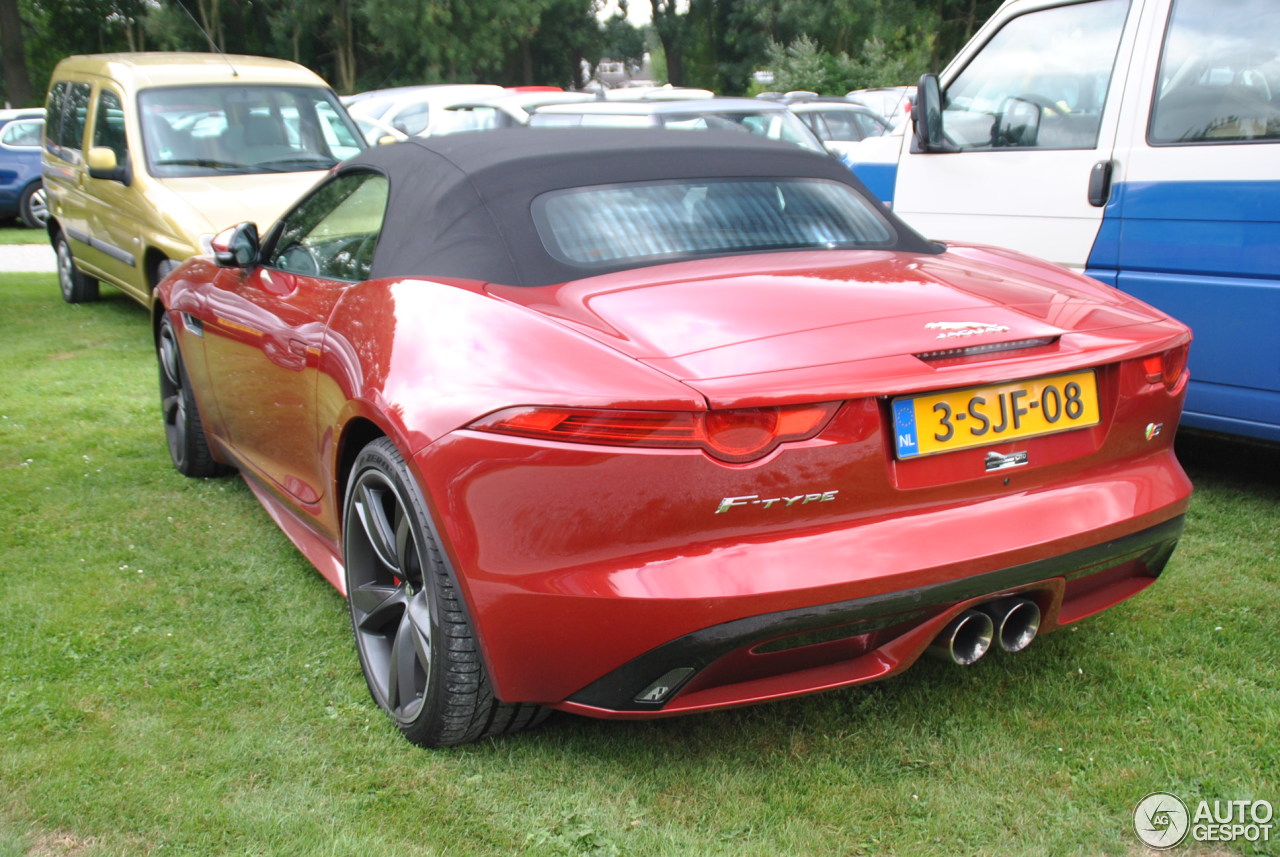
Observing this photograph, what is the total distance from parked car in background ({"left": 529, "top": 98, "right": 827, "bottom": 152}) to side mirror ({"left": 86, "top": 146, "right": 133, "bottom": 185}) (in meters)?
3.91

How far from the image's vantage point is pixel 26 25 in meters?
38.7

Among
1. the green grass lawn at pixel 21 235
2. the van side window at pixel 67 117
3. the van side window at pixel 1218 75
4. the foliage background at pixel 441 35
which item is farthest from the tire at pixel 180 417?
the foliage background at pixel 441 35

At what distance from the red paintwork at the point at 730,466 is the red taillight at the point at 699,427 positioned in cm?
2

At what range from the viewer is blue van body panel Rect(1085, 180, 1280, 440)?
384 cm

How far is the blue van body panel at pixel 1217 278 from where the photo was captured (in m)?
3.84

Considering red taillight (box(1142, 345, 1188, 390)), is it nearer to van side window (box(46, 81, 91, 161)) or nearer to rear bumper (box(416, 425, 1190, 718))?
rear bumper (box(416, 425, 1190, 718))

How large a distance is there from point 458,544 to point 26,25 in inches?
1712

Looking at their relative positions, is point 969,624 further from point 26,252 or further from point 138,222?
point 26,252

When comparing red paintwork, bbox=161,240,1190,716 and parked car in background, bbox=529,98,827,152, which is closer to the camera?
red paintwork, bbox=161,240,1190,716

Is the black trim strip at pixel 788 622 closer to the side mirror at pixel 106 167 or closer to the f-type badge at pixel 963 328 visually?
the f-type badge at pixel 963 328

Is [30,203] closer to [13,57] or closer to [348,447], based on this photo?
[348,447]

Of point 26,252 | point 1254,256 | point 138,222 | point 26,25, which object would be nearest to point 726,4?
point 26,25

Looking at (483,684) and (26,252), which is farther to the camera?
(26,252)

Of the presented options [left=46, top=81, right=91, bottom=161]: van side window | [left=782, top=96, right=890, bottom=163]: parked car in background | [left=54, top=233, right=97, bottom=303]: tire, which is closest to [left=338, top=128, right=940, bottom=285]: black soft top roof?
[left=46, top=81, right=91, bottom=161]: van side window
